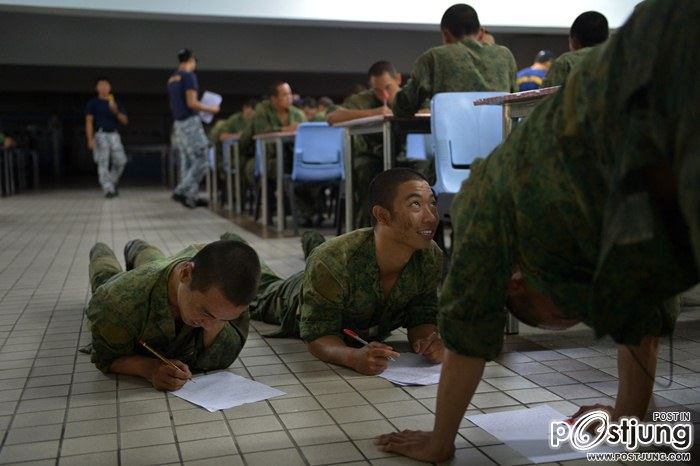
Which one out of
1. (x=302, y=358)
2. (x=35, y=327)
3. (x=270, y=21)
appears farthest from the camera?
(x=270, y=21)

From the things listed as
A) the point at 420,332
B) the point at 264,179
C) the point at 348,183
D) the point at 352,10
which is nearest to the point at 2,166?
the point at 352,10

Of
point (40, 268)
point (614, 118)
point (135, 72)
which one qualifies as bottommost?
point (40, 268)

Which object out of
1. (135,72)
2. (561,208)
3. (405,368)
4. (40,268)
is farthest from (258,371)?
(135,72)

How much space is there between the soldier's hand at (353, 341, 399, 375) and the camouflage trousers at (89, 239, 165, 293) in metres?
1.12

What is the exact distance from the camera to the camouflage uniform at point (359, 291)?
7.77ft

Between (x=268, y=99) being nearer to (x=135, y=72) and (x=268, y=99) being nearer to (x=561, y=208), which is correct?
(x=561, y=208)

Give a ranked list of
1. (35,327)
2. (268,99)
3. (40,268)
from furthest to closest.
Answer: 1. (268,99)
2. (40,268)
3. (35,327)

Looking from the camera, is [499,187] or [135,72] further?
[135,72]

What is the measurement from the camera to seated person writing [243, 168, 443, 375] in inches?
91.1

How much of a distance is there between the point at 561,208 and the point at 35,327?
243cm

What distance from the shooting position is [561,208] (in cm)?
121

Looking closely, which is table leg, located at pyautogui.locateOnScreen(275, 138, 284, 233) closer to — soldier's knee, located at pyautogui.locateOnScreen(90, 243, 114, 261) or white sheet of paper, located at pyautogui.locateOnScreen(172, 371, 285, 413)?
soldier's knee, located at pyautogui.locateOnScreen(90, 243, 114, 261)

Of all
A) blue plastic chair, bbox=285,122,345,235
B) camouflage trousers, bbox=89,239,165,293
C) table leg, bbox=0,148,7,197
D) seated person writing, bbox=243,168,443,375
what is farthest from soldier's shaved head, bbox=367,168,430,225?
table leg, bbox=0,148,7,197

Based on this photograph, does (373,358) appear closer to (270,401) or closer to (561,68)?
(270,401)
